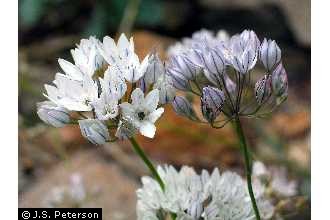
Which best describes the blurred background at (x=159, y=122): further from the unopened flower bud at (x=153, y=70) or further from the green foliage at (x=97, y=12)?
the unopened flower bud at (x=153, y=70)

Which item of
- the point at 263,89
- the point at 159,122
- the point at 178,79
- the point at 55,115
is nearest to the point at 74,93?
the point at 55,115

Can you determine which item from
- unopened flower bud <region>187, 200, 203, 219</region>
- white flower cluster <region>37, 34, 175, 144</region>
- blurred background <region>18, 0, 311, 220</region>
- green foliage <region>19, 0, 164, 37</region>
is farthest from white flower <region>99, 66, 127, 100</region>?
green foliage <region>19, 0, 164, 37</region>

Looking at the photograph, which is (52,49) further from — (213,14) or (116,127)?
(116,127)

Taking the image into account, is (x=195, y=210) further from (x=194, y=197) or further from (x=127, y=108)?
(x=127, y=108)

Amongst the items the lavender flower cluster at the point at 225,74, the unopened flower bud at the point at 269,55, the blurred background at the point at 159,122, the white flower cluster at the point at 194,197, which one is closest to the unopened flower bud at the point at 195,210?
the white flower cluster at the point at 194,197

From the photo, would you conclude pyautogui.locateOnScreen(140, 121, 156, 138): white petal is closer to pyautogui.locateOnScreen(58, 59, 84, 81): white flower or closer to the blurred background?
pyautogui.locateOnScreen(58, 59, 84, 81): white flower

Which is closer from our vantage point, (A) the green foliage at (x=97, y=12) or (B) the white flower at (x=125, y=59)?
(B) the white flower at (x=125, y=59)

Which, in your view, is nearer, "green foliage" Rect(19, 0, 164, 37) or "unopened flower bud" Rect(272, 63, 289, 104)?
"unopened flower bud" Rect(272, 63, 289, 104)
